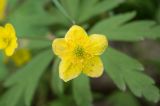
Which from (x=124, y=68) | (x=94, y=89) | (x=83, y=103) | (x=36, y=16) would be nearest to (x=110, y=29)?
(x=124, y=68)

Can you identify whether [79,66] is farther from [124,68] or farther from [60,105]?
[60,105]

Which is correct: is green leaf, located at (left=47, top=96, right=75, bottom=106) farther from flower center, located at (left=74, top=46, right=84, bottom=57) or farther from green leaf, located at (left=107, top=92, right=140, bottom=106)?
flower center, located at (left=74, top=46, right=84, bottom=57)

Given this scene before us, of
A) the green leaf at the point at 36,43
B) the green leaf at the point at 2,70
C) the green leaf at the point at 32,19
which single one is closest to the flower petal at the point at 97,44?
the green leaf at the point at 36,43

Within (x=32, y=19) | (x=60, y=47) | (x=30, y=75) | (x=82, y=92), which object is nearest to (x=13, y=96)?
(x=30, y=75)

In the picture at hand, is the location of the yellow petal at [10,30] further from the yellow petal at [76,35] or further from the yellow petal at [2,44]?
the yellow petal at [76,35]

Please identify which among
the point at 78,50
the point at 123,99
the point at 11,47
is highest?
the point at 11,47

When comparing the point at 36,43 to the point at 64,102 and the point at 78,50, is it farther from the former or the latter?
the point at 78,50
